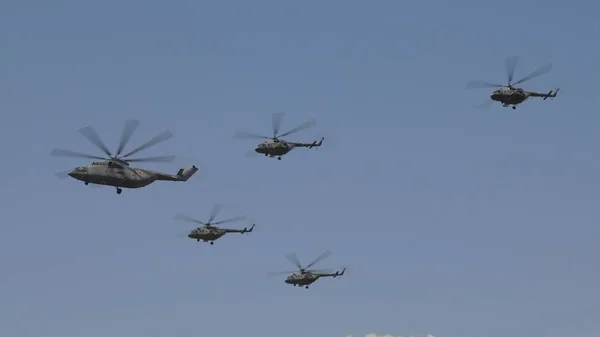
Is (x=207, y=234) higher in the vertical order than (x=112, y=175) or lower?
higher

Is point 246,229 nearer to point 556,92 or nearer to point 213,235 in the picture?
point 213,235

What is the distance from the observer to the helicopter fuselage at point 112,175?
137625 mm

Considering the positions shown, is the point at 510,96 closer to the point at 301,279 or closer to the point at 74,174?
the point at 301,279

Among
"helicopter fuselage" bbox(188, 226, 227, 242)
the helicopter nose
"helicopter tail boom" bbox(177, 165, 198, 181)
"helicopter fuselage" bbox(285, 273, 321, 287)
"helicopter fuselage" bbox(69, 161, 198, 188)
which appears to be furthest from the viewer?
"helicopter fuselage" bbox(285, 273, 321, 287)

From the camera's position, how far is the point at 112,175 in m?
140

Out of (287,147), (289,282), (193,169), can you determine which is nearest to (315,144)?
(287,147)

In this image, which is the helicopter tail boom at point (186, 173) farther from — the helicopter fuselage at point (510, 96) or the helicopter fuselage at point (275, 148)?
the helicopter fuselage at point (510, 96)

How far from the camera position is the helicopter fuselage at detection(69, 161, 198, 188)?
13762 centimetres

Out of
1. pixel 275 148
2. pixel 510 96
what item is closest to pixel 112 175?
pixel 275 148

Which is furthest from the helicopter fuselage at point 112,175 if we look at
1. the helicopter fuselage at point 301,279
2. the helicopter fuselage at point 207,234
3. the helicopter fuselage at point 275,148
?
the helicopter fuselage at point 301,279

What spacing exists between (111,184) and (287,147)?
143 ft

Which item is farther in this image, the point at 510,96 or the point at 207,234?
the point at 207,234

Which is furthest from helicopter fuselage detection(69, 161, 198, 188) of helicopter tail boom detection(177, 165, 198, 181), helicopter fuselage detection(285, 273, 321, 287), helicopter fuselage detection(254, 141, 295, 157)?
helicopter fuselage detection(285, 273, 321, 287)

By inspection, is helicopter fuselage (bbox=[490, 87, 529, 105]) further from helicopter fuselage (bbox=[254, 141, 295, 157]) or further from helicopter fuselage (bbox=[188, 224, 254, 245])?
helicopter fuselage (bbox=[188, 224, 254, 245])
